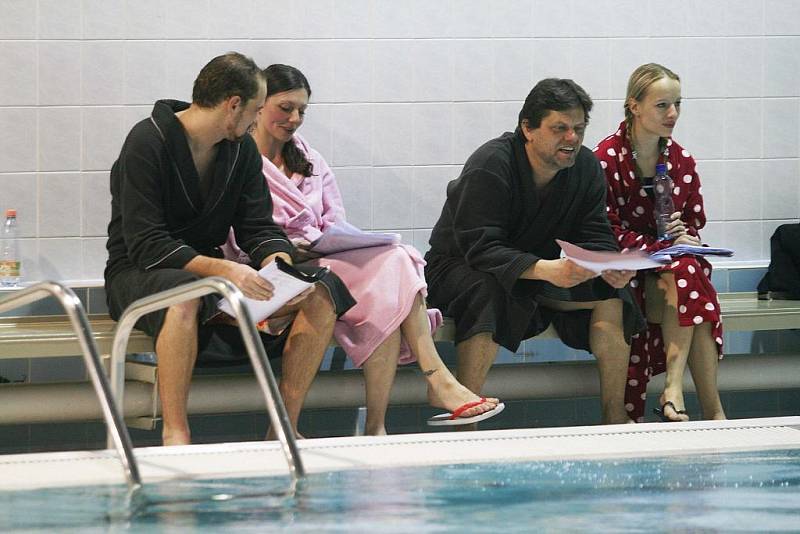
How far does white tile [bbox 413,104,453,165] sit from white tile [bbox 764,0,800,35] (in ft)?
5.22

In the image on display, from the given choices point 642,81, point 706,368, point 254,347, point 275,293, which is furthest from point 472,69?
point 254,347

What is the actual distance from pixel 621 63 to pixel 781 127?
0.85 meters

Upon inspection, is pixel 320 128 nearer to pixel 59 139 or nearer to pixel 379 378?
pixel 59 139

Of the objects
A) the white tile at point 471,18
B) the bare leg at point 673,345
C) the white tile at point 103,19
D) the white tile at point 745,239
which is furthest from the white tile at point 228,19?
the white tile at point 745,239

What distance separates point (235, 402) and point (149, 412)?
0.35m

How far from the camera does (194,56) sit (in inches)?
206

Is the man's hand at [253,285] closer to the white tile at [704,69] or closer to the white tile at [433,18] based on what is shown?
the white tile at [433,18]

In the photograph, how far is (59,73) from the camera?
5.14 meters

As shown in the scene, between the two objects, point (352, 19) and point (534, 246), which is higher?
point (352, 19)

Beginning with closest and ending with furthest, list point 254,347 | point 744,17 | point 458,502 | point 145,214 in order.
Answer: point 458,502 → point 254,347 → point 145,214 → point 744,17

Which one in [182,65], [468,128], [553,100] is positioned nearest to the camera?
[553,100]

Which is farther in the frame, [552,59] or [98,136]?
[552,59]

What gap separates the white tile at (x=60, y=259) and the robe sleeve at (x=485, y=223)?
167 cm

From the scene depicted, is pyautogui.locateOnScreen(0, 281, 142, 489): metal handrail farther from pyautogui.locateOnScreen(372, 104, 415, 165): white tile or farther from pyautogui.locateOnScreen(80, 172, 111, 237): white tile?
pyautogui.locateOnScreen(372, 104, 415, 165): white tile
